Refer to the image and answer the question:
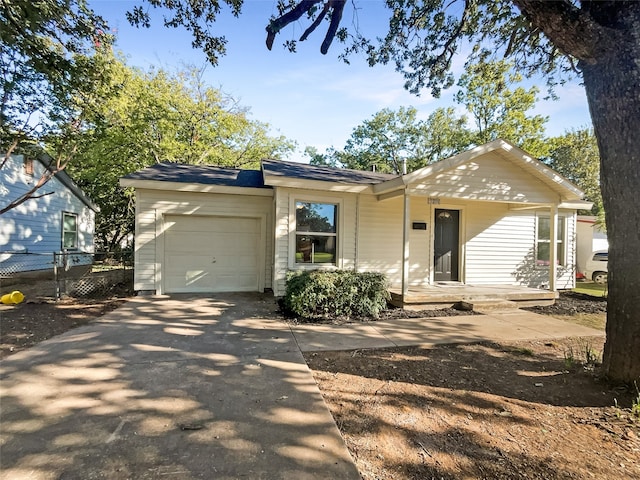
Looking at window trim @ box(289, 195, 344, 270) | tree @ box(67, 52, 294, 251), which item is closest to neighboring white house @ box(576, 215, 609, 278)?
window trim @ box(289, 195, 344, 270)

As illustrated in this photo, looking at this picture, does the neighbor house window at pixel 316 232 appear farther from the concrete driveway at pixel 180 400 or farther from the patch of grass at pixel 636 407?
the patch of grass at pixel 636 407

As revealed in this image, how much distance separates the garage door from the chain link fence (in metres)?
1.53

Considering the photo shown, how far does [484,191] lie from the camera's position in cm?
758

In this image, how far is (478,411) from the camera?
2.83 metres

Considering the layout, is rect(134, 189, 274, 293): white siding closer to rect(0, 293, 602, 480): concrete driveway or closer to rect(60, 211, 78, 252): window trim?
rect(0, 293, 602, 480): concrete driveway

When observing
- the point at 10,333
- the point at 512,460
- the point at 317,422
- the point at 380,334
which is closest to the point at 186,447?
the point at 317,422

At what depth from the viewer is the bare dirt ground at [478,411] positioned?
2.15m

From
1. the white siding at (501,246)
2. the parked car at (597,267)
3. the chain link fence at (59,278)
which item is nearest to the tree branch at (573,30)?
the white siding at (501,246)

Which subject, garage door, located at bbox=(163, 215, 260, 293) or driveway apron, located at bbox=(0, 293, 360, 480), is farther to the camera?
garage door, located at bbox=(163, 215, 260, 293)

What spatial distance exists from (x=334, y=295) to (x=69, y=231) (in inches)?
532

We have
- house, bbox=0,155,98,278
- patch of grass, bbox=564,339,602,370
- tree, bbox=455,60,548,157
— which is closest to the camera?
patch of grass, bbox=564,339,602,370

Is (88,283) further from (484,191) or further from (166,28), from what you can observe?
(484,191)

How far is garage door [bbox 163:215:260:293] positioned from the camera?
798 centimetres

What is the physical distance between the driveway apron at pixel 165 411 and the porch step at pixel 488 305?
4.51 metres
